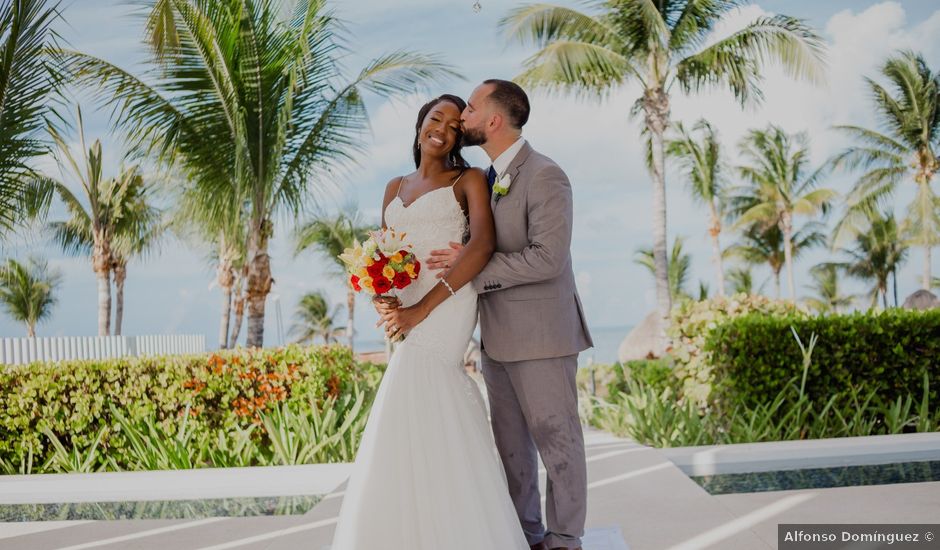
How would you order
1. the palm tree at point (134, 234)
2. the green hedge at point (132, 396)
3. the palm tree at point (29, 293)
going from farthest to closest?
the palm tree at point (29, 293) → the palm tree at point (134, 234) → the green hedge at point (132, 396)

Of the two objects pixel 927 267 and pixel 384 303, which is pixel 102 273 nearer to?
pixel 384 303

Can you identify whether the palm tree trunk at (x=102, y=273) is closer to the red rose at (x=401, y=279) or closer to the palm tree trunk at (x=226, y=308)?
the palm tree trunk at (x=226, y=308)

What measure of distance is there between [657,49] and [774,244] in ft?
86.7

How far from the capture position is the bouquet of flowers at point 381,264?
10.2 feet

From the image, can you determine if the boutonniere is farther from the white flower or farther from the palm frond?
the palm frond

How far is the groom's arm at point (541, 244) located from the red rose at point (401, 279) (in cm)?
29

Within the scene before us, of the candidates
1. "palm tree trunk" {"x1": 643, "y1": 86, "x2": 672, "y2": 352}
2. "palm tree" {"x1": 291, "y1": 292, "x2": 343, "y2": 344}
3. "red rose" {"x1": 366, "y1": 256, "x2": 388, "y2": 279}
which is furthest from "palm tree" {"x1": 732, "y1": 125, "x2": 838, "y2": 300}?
"red rose" {"x1": 366, "y1": 256, "x2": 388, "y2": 279}

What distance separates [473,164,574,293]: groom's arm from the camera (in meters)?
3.12

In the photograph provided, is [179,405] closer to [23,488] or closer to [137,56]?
[23,488]

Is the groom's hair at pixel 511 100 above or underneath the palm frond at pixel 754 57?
underneath

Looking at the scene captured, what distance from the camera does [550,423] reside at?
3219 mm

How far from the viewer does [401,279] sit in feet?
10.3

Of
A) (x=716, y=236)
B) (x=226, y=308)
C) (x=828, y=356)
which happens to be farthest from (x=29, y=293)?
(x=828, y=356)

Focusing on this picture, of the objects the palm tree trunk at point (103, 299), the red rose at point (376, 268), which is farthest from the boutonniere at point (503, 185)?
the palm tree trunk at point (103, 299)
